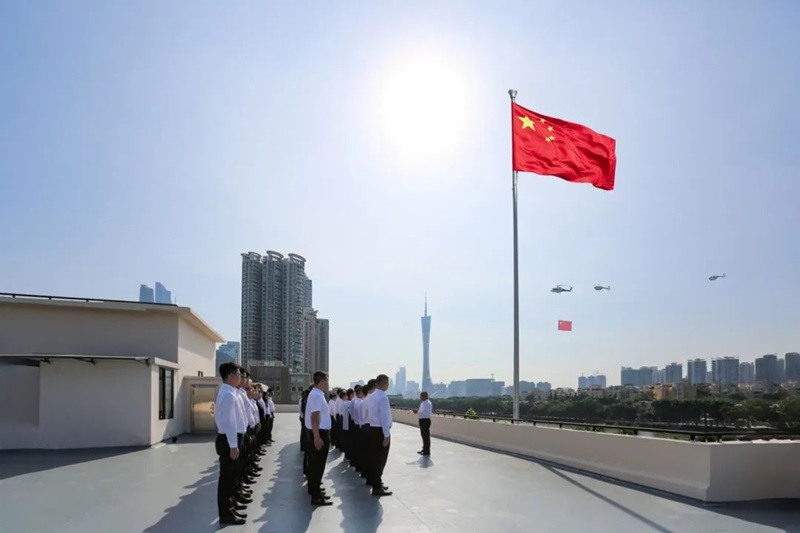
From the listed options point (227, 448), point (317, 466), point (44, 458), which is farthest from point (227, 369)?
point (44, 458)

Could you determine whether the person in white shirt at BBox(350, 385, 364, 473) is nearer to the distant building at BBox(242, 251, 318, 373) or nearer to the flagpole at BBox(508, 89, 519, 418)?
the flagpole at BBox(508, 89, 519, 418)

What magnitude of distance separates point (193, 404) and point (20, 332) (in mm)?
6321

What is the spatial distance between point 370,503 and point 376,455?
91 cm

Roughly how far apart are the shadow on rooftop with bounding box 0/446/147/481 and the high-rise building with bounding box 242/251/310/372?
199 feet

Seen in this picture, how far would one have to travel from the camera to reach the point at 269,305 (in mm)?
77312

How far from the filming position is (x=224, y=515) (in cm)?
702

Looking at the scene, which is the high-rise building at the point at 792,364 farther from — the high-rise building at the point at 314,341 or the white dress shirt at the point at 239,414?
the high-rise building at the point at 314,341

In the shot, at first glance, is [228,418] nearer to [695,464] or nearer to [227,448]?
[227,448]

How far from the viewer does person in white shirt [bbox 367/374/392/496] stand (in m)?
9.05

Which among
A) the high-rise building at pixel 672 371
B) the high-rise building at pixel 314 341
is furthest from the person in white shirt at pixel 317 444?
the high-rise building at pixel 314 341

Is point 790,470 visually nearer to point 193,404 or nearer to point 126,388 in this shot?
point 126,388

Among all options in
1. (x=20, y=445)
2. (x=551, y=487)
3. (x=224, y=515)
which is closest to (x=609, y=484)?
(x=551, y=487)

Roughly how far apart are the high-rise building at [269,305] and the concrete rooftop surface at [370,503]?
64.9m

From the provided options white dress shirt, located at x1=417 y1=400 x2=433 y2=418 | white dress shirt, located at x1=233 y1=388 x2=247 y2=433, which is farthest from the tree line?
white dress shirt, located at x1=233 y1=388 x2=247 y2=433
